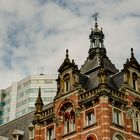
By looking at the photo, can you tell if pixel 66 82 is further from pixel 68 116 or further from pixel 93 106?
pixel 93 106

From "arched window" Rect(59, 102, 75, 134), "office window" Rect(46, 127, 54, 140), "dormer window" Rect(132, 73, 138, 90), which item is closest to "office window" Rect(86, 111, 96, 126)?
"arched window" Rect(59, 102, 75, 134)

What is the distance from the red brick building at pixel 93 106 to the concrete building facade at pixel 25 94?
79.2 metres

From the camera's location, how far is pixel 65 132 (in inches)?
2618

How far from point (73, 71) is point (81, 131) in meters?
9.57

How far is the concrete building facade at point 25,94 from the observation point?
503ft

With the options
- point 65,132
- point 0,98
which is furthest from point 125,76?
point 0,98

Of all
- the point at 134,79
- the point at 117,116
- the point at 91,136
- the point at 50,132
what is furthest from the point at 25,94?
the point at 91,136

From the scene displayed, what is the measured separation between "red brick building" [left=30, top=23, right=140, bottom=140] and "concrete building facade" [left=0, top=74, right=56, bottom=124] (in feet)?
260

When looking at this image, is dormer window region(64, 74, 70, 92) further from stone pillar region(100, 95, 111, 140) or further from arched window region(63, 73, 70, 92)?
stone pillar region(100, 95, 111, 140)

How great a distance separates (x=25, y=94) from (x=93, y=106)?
95044mm

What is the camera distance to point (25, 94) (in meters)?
157

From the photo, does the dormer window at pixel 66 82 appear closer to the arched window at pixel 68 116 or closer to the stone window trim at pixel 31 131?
the arched window at pixel 68 116

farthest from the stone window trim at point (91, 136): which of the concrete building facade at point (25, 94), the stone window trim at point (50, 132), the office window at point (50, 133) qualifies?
the concrete building facade at point (25, 94)

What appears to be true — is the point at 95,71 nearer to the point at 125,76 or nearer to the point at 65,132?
the point at 125,76
